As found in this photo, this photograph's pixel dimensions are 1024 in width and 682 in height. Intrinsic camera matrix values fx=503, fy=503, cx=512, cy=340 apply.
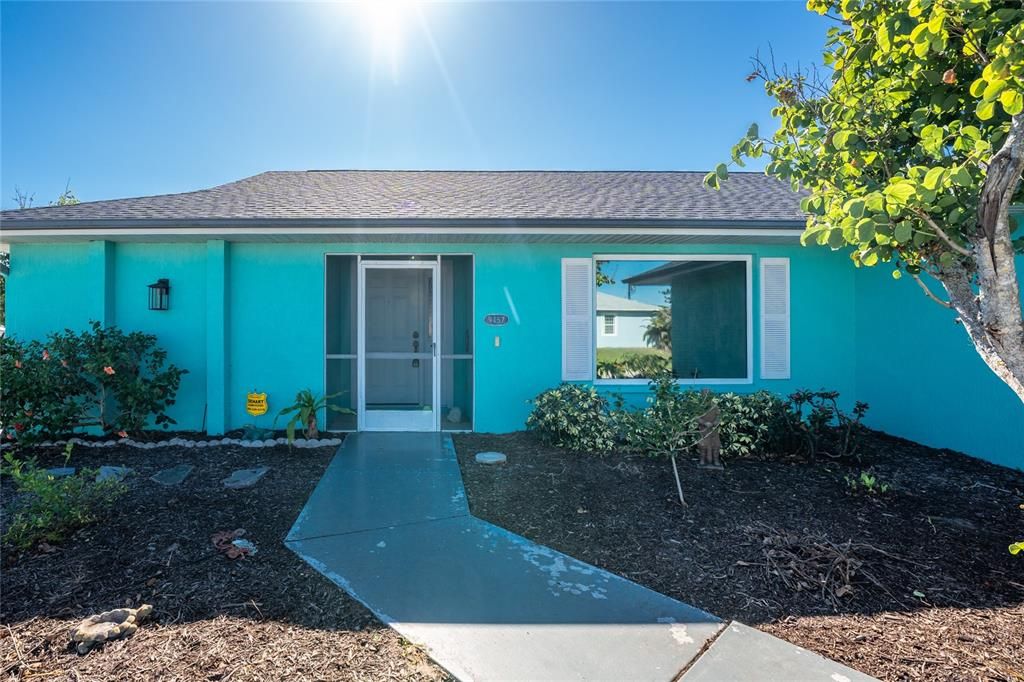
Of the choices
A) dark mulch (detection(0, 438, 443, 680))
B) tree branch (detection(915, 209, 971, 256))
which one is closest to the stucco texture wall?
dark mulch (detection(0, 438, 443, 680))

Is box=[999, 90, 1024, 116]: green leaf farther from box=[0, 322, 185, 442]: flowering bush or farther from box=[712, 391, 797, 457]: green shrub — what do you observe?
box=[0, 322, 185, 442]: flowering bush

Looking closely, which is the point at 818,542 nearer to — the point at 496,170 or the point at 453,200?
the point at 453,200

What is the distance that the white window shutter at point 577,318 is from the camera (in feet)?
22.3

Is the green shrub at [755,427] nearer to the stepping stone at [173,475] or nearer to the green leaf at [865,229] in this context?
the green leaf at [865,229]

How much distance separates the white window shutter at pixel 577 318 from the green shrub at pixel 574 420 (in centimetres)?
53

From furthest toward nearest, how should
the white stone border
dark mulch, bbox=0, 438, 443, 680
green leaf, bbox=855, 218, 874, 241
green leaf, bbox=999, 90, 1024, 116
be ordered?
the white stone border
dark mulch, bbox=0, 438, 443, 680
green leaf, bbox=855, 218, 874, 241
green leaf, bbox=999, 90, 1024, 116

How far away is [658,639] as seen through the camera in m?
2.42

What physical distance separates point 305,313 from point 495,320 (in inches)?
100

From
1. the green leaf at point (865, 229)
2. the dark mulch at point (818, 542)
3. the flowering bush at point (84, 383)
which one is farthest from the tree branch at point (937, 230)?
the flowering bush at point (84, 383)

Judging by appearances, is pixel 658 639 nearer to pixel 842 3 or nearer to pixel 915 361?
pixel 842 3

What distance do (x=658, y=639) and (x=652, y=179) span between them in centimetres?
840

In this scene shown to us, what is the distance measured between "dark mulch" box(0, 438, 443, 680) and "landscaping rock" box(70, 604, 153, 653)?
5cm

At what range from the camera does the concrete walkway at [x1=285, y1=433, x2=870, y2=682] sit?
7.31ft

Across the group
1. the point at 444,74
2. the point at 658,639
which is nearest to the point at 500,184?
the point at 444,74
